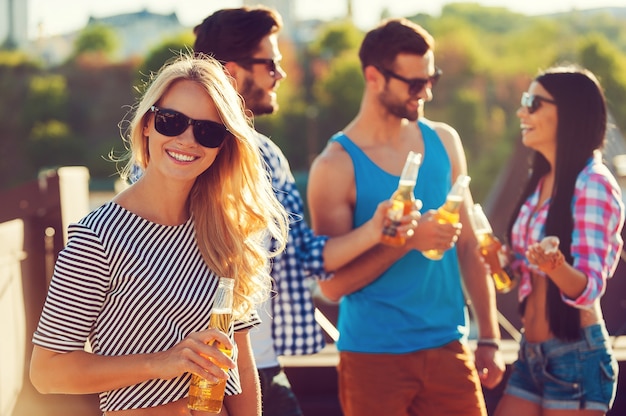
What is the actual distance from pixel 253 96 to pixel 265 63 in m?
0.14

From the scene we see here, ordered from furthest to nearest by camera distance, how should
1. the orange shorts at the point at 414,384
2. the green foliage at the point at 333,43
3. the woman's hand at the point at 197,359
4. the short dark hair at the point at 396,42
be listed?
the green foliage at the point at 333,43 → the short dark hair at the point at 396,42 → the orange shorts at the point at 414,384 → the woman's hand at the point at 197,359

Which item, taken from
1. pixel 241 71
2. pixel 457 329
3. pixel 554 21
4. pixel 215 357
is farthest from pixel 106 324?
pixel 554 21

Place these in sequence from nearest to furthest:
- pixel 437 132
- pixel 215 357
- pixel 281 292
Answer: pixel 215 357 < pixel 281 292 < pixel 437 132

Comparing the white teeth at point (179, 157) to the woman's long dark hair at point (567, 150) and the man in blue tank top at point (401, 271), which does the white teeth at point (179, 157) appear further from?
the woman's long dark hair at point (567, 150)

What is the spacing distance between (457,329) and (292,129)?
234ft

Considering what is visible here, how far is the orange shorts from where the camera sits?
3.54 meters

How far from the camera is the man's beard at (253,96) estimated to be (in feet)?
11.3

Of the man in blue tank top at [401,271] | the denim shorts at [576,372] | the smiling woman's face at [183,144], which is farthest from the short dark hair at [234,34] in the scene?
the denim shorts at [576,372]

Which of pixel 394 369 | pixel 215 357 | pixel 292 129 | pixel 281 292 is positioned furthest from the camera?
pixel 292 129

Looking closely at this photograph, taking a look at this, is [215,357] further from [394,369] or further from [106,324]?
[394,369]

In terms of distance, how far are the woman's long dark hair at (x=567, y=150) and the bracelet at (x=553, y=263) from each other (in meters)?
0.23

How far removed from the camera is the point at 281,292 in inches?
131

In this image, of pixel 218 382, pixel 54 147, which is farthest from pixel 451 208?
pixel 54 147

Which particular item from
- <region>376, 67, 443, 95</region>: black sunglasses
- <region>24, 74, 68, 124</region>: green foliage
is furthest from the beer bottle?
<region>24, 74, 68, 124</region>: green foliage
